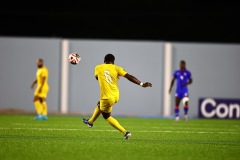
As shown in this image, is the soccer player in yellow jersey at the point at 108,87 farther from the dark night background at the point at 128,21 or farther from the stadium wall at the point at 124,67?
the dark night background at the point at 128,21

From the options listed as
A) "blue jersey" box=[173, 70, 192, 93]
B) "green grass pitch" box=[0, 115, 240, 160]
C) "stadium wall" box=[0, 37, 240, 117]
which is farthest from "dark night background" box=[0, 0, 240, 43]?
"green grass pitch" box=[0, 115, 240, 160]

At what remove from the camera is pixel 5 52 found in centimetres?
3161

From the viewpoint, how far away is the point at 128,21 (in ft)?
127

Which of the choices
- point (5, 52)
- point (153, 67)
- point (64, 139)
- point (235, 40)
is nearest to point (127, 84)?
point (153, 67)

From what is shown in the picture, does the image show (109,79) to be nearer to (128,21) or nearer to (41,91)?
(41,91)

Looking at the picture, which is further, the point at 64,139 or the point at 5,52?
the point at 5,52

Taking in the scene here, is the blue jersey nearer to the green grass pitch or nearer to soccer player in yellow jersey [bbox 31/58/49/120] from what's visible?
soccer player in yellow jersey [bbox 31/58/49/120]

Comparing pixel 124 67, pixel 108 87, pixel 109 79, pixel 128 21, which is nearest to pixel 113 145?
pixel 108 87

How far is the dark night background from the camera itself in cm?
3784

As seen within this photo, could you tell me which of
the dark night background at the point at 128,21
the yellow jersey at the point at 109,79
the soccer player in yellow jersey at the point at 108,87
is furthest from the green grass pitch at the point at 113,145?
the dark night background at the point at 128,21

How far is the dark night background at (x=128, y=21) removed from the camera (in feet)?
124

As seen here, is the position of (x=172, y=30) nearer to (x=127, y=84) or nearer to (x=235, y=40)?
(x=235, y=40)

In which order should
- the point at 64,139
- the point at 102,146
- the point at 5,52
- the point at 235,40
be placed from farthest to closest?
the point at 235,40 → the point at 5,52 → the point at 64,139 → the point at 102,146

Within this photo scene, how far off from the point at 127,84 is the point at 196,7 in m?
8.90
